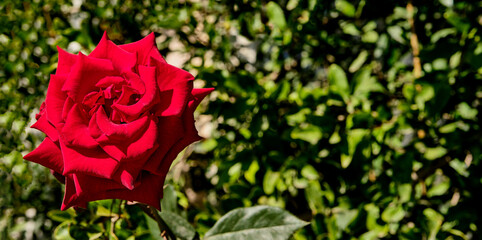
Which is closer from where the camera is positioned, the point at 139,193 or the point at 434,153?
the point at 139,193

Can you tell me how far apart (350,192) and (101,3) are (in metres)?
1.17

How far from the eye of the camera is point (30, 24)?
136 cm

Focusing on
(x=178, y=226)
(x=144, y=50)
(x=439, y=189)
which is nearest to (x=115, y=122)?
(x=144, y=50)

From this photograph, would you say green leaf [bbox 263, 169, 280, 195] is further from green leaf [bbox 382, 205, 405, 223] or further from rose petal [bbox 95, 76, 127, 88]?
rose petal [bbox 95, 76, 127, 88]

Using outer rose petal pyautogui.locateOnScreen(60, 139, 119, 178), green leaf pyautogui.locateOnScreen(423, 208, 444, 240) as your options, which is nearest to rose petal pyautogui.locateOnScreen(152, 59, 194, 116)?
outer rose petal pyautogui.locateOnScreen(60, 139, 119, 178)

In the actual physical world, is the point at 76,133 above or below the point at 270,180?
above

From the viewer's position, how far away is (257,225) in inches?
39.1

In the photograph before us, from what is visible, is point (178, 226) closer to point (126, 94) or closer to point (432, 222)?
point (126, 94)

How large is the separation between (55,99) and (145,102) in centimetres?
17

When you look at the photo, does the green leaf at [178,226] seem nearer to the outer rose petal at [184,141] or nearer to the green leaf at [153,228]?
the green leaf at [153,228]

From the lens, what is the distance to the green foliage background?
1.24 m

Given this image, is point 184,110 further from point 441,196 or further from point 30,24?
point 441,196

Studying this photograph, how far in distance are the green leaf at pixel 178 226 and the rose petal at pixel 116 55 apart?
1.44ft

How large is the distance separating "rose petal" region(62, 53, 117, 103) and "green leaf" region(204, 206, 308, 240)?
0.51m
